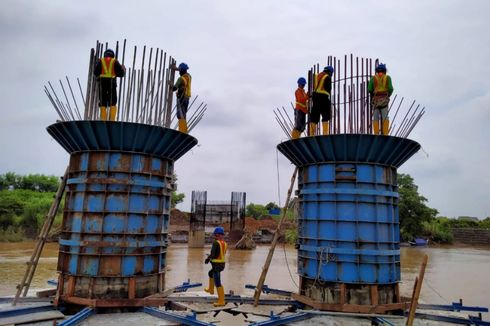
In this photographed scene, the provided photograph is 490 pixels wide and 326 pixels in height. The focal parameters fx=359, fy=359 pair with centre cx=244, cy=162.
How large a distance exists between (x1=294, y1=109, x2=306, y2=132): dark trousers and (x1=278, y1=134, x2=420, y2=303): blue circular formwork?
5.44ft

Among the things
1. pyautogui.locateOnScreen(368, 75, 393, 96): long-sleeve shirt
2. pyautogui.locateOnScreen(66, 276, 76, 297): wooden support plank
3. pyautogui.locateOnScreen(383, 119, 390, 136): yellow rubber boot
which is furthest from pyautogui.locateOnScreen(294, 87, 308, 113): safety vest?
pyautogui.locateOnScreen(66, 276, 76, 297): wooden support plank

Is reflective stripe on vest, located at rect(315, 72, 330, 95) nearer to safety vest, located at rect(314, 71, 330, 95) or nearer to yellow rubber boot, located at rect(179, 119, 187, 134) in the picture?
safety vest, located at rect(314, 71, 330, 95)

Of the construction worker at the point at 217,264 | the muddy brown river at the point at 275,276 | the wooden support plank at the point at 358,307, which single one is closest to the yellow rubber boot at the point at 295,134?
the construction worker at the point at 217,264

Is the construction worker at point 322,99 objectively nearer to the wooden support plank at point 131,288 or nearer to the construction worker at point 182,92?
the construction worker at point 182,92

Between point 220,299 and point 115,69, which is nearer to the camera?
point 220,299

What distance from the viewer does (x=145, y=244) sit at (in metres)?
8.09

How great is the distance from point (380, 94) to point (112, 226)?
7332 mm

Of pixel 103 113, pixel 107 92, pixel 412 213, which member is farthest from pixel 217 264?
pixel 412 213

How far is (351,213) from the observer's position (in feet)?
27.1

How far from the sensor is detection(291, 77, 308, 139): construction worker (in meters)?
10.4

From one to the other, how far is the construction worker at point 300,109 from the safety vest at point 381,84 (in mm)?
1951

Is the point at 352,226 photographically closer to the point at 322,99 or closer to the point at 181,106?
the point at 322,99

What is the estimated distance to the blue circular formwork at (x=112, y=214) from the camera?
7.71 m

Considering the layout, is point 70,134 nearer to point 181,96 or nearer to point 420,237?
point 181,96
